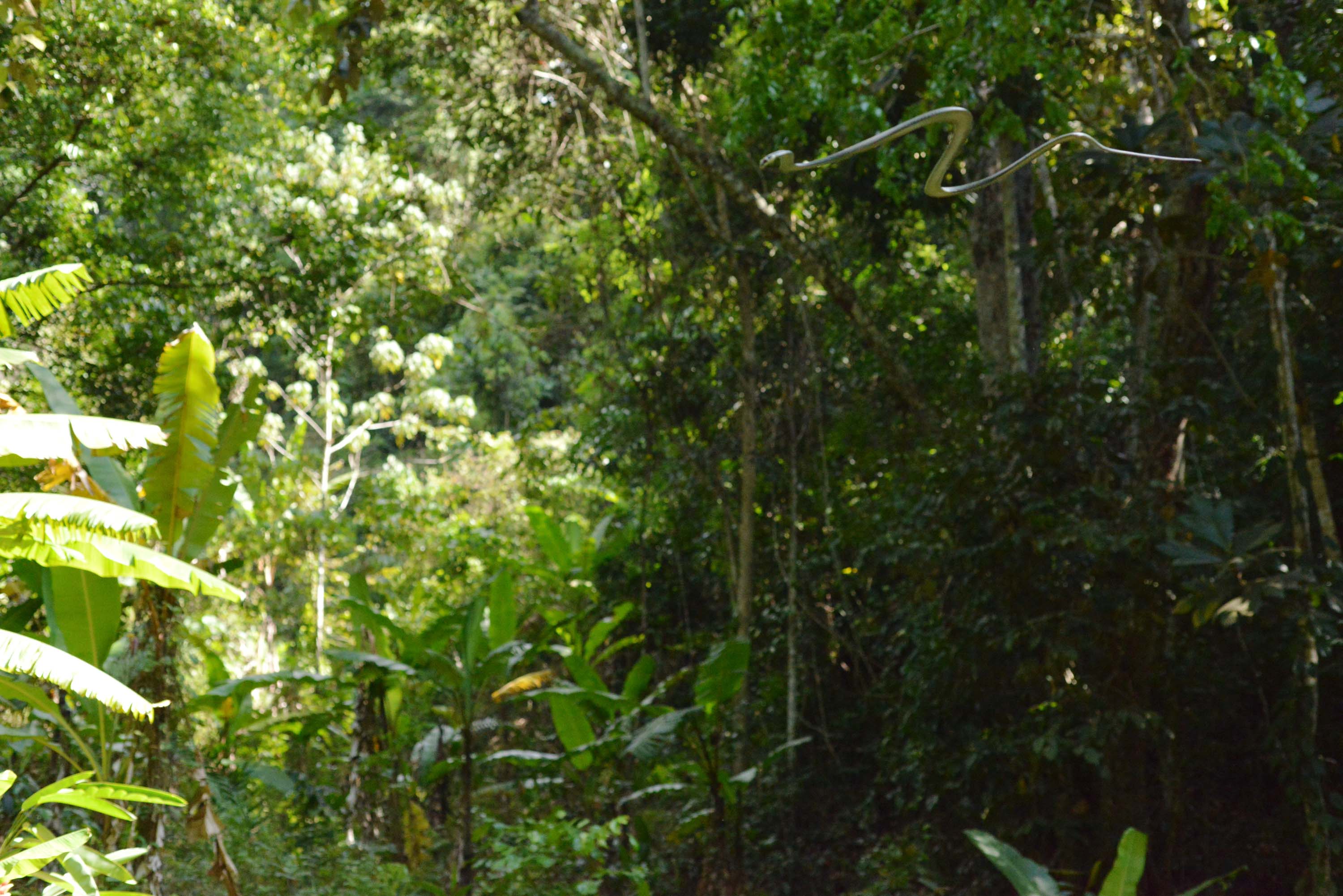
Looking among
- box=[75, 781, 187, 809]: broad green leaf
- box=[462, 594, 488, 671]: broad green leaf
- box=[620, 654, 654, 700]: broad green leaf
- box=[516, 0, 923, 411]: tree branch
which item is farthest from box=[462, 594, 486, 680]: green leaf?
box=[516, 0, 923, 411]: tree branch

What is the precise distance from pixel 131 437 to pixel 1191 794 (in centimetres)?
418

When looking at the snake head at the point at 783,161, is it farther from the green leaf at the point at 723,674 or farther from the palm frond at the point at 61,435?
the green leaf at the point at 723,674

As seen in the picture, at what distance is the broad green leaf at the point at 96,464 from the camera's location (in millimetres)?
3732

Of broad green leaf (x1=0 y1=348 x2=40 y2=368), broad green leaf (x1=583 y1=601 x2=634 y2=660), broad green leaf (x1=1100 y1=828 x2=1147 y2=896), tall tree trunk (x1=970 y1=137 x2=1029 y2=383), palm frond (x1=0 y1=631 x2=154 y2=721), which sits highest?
tall tree trunk (x1=970 y1=137 x2=1029 y2=383)

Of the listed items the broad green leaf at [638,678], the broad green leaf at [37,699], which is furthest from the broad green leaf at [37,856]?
the broad green leaf at [638,678]

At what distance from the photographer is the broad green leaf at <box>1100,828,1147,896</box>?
313 cm

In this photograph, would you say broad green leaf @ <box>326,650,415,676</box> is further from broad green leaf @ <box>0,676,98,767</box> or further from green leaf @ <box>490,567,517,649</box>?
broad green leaf @ <box>0,676,98,767</box>

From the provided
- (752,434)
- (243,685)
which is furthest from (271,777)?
(752,434)

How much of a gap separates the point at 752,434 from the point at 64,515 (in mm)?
4385

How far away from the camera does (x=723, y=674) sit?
4859mm

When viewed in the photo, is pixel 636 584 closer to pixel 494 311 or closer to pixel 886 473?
pixel 886 473

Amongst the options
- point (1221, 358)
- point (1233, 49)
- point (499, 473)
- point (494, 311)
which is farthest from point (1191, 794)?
point (494, 311)

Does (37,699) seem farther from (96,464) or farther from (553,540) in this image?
(553,540)

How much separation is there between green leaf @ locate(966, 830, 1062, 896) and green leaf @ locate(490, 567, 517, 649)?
7.89 feet
